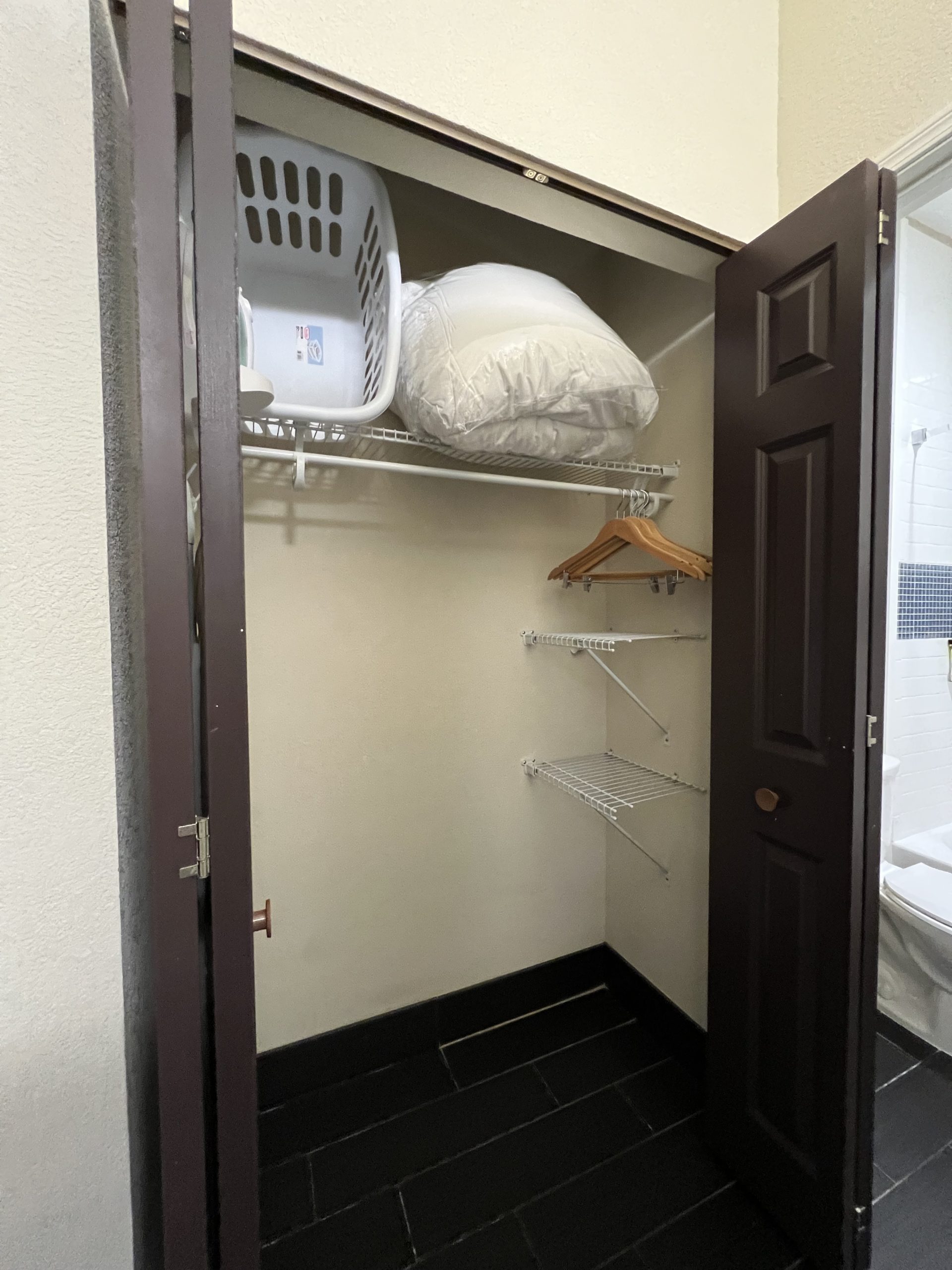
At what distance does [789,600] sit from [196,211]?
42.8 inches

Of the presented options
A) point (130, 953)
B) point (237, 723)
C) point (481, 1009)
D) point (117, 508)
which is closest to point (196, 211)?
point (117, 508)

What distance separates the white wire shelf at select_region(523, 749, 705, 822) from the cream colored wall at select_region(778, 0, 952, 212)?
1.39 metres

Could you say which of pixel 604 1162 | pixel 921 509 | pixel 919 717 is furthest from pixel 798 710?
pixel 921 509

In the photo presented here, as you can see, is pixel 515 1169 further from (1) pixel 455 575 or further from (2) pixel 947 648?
(2) pixel 947 648

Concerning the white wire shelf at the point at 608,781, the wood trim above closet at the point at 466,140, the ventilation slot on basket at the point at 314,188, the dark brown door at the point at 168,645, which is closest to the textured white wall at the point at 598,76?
→ the wood trim above closet at the point at 466,140

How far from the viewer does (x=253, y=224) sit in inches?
46.1

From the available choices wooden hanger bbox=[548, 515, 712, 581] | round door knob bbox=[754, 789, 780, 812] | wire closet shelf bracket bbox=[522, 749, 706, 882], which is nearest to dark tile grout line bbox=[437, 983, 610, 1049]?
wire closet shelf bracket bbox=[522, 749, 706, 882]

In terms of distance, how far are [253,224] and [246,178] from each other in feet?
0.26

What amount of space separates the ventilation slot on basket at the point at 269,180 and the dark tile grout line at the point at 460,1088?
2.13 metres

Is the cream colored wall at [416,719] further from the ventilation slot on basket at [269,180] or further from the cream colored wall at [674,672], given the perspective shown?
the ventilation slot on basket at [269,180]

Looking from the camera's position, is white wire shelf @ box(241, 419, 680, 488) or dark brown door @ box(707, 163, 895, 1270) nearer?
dark brown door @ box(707, 163, 895, 1270)

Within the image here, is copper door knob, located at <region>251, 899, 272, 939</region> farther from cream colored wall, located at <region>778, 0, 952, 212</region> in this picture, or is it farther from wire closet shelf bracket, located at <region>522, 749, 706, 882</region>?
cream colored wall, located at <region>778, 0, 952, 212</region>

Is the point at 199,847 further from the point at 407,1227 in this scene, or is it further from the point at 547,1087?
the point at 547,1087

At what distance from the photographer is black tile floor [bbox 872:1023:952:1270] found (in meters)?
1.07
